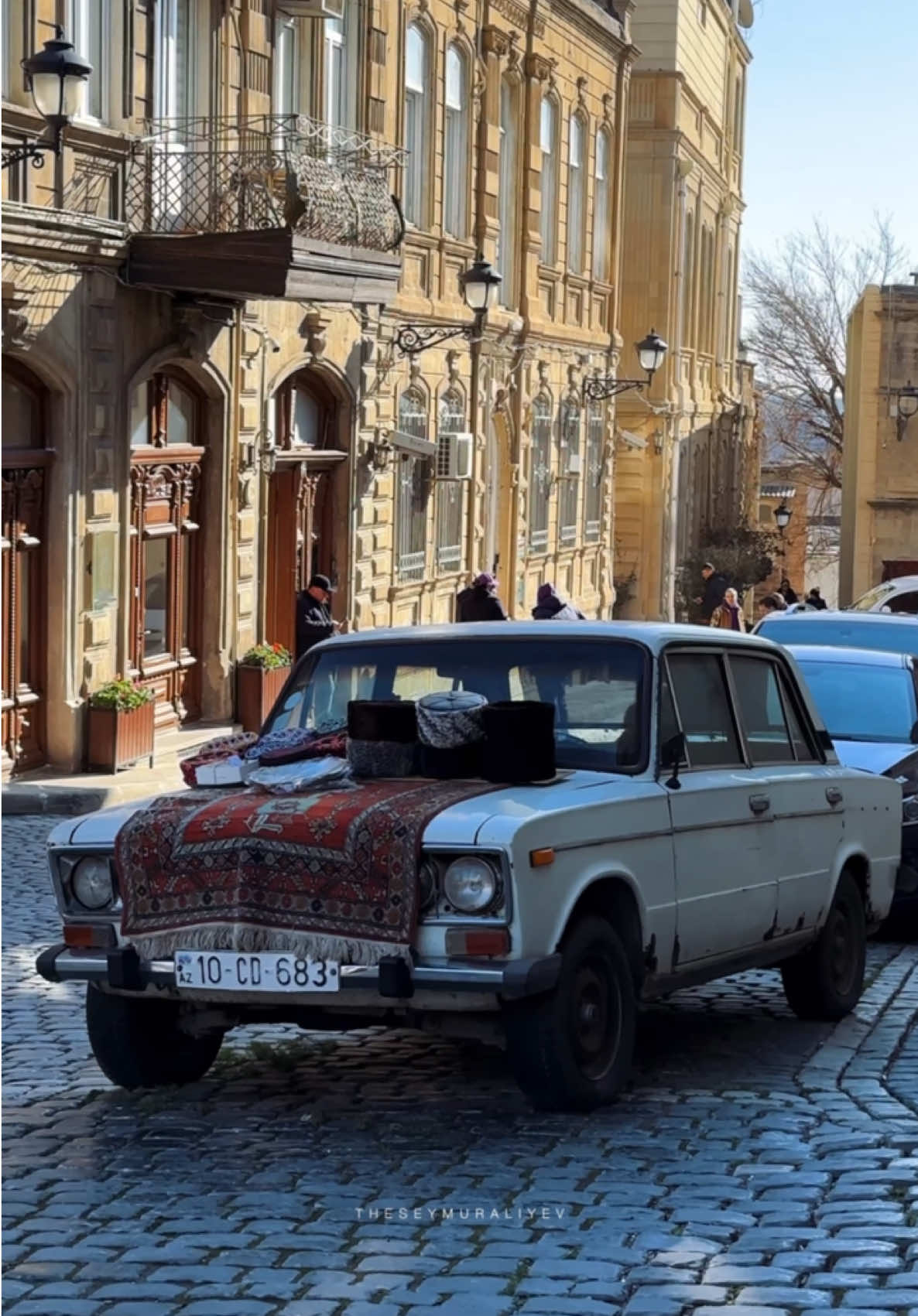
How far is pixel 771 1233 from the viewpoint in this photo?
6.20m

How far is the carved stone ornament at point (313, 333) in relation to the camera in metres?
22.4

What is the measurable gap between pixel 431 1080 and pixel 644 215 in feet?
121

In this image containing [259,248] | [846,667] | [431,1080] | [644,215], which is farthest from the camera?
[644,215]

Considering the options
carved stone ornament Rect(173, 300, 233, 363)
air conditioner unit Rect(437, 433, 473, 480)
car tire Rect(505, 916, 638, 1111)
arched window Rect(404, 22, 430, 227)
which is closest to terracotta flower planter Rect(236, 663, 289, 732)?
carved stone ornament Rect(173, 300, 233, 363)

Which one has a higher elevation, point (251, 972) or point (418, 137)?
point (418, 137)

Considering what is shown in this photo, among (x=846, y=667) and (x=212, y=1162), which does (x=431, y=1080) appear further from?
(x=846, y=667)

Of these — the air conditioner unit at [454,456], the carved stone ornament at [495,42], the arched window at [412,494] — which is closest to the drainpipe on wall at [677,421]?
the carved stone ornament at [495,42]

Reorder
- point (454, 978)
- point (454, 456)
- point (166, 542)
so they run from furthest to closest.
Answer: point (454, 456) < point (166, 542) < point (454, 978)

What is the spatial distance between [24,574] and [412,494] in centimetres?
967

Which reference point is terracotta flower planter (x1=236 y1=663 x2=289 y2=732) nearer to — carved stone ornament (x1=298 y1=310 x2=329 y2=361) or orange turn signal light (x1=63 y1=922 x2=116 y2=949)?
carved stone ornament (x1=298 y1=310 x2=329 y2=361)

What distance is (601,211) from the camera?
36219mm

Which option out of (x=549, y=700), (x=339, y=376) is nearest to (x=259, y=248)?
(x=339, y=376)

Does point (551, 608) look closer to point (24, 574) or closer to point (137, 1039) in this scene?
point (24, 574)

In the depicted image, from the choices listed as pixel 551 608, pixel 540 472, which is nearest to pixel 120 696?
pixel 551 608
